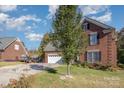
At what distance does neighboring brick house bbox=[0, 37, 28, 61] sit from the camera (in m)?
49.9

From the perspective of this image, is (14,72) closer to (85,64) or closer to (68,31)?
(68,31)

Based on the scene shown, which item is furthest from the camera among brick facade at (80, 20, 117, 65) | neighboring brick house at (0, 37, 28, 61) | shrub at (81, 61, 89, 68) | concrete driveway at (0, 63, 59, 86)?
neighboring brick house at (0, 37, 28, 61)

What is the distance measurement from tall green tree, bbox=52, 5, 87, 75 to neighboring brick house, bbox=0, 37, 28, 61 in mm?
25557

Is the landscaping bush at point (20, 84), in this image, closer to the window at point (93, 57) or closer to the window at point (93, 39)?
the window at point (93, 57)

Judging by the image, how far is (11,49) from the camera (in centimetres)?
5203

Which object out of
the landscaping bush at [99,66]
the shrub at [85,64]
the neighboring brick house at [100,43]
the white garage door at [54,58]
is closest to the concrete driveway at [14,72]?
the shrub at [85,64]

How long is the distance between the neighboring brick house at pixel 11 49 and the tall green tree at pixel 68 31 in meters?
25.6

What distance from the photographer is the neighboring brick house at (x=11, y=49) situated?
4988cm

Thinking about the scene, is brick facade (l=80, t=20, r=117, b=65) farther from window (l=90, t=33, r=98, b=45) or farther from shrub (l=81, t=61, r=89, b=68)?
shrub (l=81, t=61, r=89, b=68)

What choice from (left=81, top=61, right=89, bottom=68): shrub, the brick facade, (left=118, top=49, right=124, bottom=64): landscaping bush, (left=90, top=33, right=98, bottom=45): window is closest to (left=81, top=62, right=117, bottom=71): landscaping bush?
(left=81, top=61, right=89, bottom=68): shrub

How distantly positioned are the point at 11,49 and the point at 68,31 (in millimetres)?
28736
